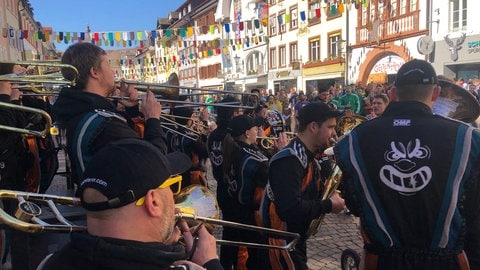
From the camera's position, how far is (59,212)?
2.12 metres

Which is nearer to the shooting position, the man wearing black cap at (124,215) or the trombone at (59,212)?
the man wearing black cap at (124,215)

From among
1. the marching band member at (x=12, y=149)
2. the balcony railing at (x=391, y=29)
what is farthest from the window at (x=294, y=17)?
the marching band member at (x=12, y=149)

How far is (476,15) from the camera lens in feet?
49.0

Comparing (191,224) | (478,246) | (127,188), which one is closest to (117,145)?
(127,188)

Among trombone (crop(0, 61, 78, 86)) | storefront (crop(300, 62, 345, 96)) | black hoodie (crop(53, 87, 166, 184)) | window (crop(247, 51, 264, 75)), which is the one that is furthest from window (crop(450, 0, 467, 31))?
window (crop(247, 51, 264, 75))

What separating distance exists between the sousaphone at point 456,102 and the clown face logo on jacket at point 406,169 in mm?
1053

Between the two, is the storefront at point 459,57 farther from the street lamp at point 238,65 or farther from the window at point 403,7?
the street lamp at point 238,65

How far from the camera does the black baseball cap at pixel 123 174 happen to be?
121 cm

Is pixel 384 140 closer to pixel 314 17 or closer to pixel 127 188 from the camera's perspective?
pixel 127 188

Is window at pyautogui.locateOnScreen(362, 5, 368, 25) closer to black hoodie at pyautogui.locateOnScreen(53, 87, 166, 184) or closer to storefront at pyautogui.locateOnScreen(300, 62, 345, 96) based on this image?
storefront at pyautogui.locateOnScreen(300, 62, 345, 96)

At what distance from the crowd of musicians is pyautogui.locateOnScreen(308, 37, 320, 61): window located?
75.2 feet

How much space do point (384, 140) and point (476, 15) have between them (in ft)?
51.6

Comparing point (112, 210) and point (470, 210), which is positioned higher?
point (112, 210)

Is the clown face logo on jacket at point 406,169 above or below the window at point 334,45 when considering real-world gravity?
below
